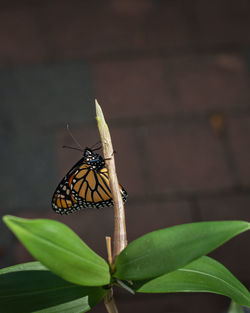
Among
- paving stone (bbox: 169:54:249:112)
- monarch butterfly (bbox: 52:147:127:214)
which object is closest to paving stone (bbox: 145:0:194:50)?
paving stone (bbox: 169:54:249:112)

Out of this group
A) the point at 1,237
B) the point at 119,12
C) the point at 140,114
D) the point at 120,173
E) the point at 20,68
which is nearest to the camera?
the point at 1,237

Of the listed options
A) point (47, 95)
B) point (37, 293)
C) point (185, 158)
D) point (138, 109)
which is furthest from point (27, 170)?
point (37, 293)

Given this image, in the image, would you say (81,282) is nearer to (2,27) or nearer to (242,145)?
(242,145)

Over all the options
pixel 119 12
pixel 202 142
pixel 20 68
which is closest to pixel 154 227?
pixel 202 142

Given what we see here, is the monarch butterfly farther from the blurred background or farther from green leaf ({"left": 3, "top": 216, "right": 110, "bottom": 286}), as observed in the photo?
the blurred background

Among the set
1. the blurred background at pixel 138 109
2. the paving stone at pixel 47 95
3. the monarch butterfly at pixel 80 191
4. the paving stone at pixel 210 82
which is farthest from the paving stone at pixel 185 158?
the monarch butterfly at pixel 80 191

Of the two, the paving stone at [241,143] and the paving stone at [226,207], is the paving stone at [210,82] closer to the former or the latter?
the paving stone at [241,143]

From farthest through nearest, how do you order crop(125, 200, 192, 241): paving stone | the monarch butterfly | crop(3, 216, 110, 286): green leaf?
crop(125, 200, 192, 241): paving stone, the monarch butterfly, crop(3, 216, 110, 286): green leaf
